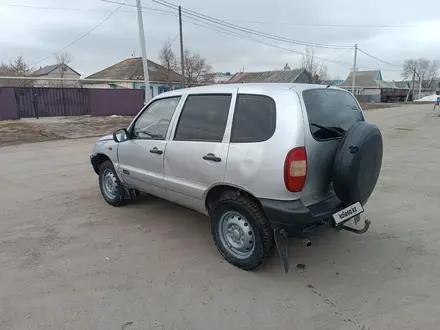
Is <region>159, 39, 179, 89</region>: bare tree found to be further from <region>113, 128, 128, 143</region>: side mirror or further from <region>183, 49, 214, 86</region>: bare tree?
<region>113, 128, 128, 143</region>: side mirror

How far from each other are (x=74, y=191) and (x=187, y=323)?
13.2 feet

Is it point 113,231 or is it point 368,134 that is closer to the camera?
point 368,134

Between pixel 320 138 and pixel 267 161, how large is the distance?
53 centimetres

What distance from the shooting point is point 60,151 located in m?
10.1

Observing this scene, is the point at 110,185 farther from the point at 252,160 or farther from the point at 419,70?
the point at 419,70

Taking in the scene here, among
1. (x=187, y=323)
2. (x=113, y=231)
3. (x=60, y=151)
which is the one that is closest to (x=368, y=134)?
(x=187, y=323)

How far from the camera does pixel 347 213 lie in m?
2.99

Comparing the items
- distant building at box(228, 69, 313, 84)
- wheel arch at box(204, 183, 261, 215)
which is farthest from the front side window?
distant building at box(228, 69, 313, 84)

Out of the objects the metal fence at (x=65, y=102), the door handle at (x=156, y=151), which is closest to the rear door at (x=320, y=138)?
the door handle at (x=156, y=151)

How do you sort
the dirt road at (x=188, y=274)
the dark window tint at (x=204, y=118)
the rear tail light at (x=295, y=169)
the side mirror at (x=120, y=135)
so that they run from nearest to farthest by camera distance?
the dirt road at (x=188, y=274) < the rear tail light at (x=295, y=169) < the dark window tint at (x=204, y=118) < the side mirror at (x=120, y=135)

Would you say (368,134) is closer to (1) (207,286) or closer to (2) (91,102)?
(1) (207,286)

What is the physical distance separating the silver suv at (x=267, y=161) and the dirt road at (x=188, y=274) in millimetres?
357

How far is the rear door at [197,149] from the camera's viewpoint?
313 centimetres

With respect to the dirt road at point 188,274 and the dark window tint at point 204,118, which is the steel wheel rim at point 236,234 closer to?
the dirt road at point 188,274
